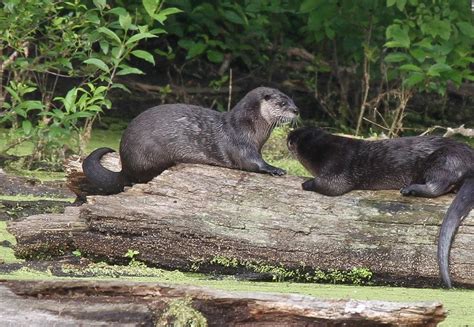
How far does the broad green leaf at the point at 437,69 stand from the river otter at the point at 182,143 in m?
2.22

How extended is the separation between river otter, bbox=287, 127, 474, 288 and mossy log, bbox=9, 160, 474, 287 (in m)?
0.07

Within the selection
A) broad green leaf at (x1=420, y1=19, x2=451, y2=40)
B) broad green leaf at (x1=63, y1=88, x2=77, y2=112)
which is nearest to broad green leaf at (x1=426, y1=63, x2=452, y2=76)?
Answer: broad green leaf at (x1=420, y1=19, x2=451, y2=40)

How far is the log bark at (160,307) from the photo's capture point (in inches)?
158

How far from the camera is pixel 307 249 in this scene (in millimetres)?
5602

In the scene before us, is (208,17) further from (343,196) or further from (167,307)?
(167,307)

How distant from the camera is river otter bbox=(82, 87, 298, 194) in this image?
6520mm

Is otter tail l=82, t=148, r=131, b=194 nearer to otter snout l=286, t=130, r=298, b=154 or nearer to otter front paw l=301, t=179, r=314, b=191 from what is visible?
otter snout l=286, t=130, r=298, b=154

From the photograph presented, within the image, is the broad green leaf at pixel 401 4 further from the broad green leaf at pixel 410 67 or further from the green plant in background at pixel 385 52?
the broad green leaf at pixel 410 67

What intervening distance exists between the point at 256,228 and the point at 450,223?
2.86 ft

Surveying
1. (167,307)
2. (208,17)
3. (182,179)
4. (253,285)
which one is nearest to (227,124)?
(182,179)

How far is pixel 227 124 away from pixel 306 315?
9.25 feet

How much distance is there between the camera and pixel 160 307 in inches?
163

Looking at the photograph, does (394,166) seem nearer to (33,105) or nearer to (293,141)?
(293,141)

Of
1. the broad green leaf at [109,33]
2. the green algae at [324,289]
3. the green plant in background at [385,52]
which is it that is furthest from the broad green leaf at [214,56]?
the green algae at [324,289]
